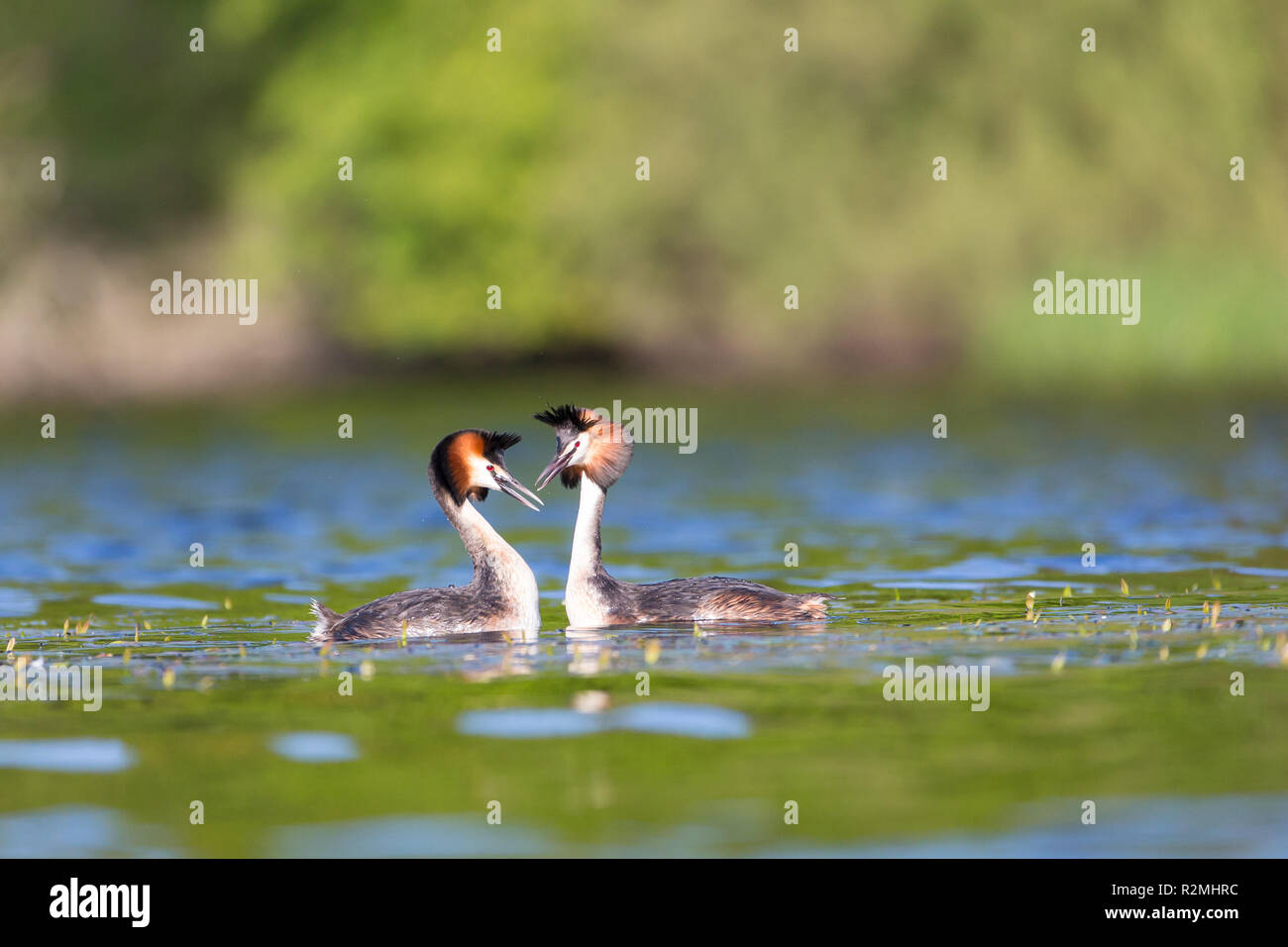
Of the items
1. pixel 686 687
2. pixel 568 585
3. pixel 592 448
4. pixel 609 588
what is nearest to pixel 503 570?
pixel 568 585

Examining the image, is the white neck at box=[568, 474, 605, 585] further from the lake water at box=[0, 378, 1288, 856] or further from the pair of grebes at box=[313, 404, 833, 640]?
the lake water at box=[0, 378, 1288, 856]

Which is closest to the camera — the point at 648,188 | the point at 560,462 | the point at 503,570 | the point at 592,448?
the point at 503,570

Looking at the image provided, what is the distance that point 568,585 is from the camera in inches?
549

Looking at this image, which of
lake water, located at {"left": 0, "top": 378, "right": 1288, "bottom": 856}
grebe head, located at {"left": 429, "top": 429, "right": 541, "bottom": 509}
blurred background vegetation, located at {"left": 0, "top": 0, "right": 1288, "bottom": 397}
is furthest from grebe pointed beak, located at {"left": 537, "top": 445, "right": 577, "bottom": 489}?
blurred background vegetation, located at {"left": 0, "top": 0, "right": 1288, "bottom": 397}

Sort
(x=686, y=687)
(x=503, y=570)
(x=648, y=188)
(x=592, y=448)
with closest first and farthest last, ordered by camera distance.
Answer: (x=686, y=687) → (x=503, y=570) → (x=592, y=448) → (x=648, y=188)

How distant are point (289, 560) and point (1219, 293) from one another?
26.1 meters

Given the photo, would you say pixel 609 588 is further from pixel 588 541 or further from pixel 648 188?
pixel 648 188

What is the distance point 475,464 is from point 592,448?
2.53 feet

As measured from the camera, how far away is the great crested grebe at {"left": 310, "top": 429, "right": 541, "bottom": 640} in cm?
1344

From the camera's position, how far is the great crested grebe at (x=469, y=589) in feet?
44.1

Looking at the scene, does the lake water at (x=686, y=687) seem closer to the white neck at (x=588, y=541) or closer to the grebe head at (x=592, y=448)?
the white neck at (x=588, y=541)

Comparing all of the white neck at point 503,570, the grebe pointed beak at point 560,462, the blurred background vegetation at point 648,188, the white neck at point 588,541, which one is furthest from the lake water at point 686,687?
the blurred background vegetation at point 648,188
